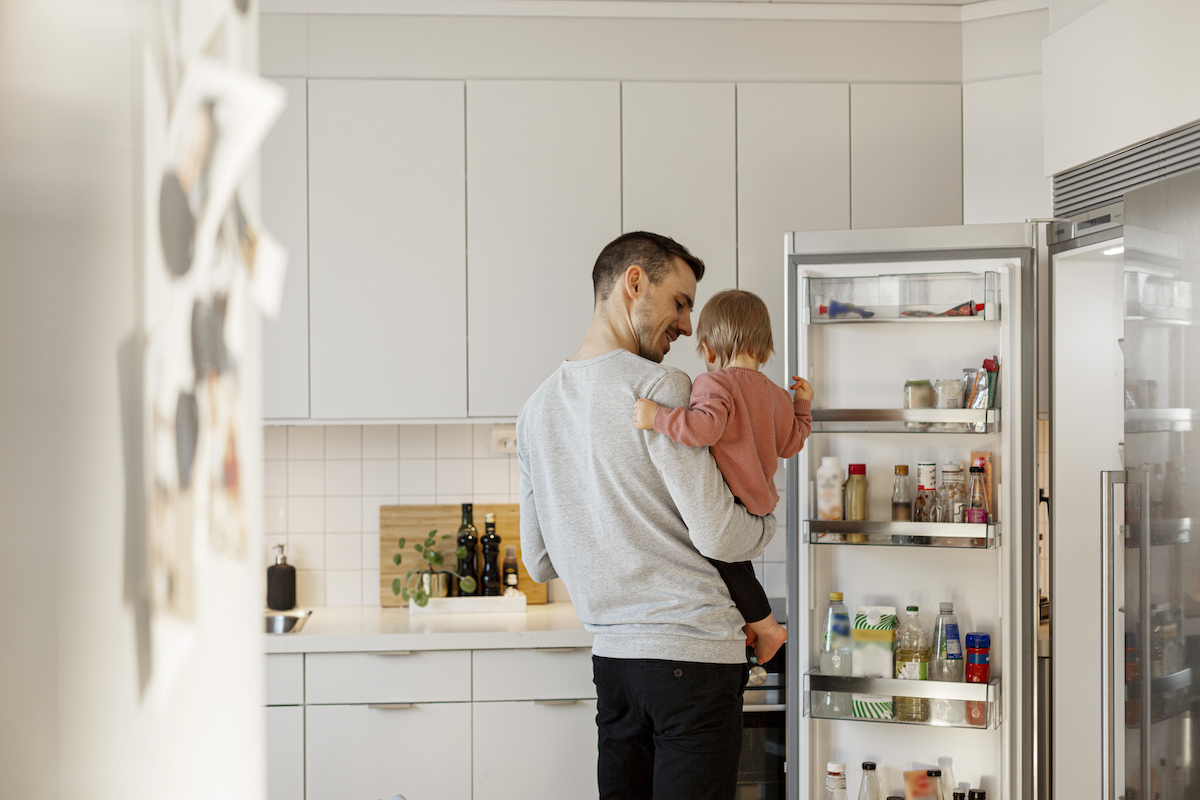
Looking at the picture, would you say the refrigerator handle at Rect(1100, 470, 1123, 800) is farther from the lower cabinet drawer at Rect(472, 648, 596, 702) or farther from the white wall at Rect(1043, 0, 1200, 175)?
the lower cabinet drawer at Rect(472, 648, 596, 702)

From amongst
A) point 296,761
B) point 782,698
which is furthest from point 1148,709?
point 296,761

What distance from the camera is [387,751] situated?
8.25 ft

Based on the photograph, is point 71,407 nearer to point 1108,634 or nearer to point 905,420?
point 1108,634

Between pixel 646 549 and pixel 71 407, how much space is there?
1144mm

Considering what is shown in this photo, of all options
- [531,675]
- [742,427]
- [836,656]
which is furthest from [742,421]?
[531,675]

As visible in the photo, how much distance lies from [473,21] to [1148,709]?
2.45 meters

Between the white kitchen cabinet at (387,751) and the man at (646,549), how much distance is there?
Result: 3.81 ft

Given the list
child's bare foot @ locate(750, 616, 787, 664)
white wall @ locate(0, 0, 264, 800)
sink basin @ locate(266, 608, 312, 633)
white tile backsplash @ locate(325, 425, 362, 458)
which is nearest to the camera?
white wall @ locate(0, 0, 264, 800)

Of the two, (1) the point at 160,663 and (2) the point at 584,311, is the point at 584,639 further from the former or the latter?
(1) the point at 160,663

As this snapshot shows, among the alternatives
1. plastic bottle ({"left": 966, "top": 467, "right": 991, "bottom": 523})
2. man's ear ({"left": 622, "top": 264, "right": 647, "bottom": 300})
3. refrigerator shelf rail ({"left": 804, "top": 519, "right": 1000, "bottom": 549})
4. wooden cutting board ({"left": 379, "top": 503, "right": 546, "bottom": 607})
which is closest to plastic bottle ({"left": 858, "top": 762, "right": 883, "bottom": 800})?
refrigerator shelf rail ({"left": 804, "top": 519, "right": 1000, "bottom": 549})

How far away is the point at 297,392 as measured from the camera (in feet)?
8.80

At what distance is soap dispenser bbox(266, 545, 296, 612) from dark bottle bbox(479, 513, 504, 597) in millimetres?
617

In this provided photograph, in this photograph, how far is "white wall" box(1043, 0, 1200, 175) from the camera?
5.88 ft

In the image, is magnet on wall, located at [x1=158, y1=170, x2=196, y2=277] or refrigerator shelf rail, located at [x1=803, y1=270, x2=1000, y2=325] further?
refrigerator shelf rail, located at [x1=803, y1=270, x2=1000, y2=325]
